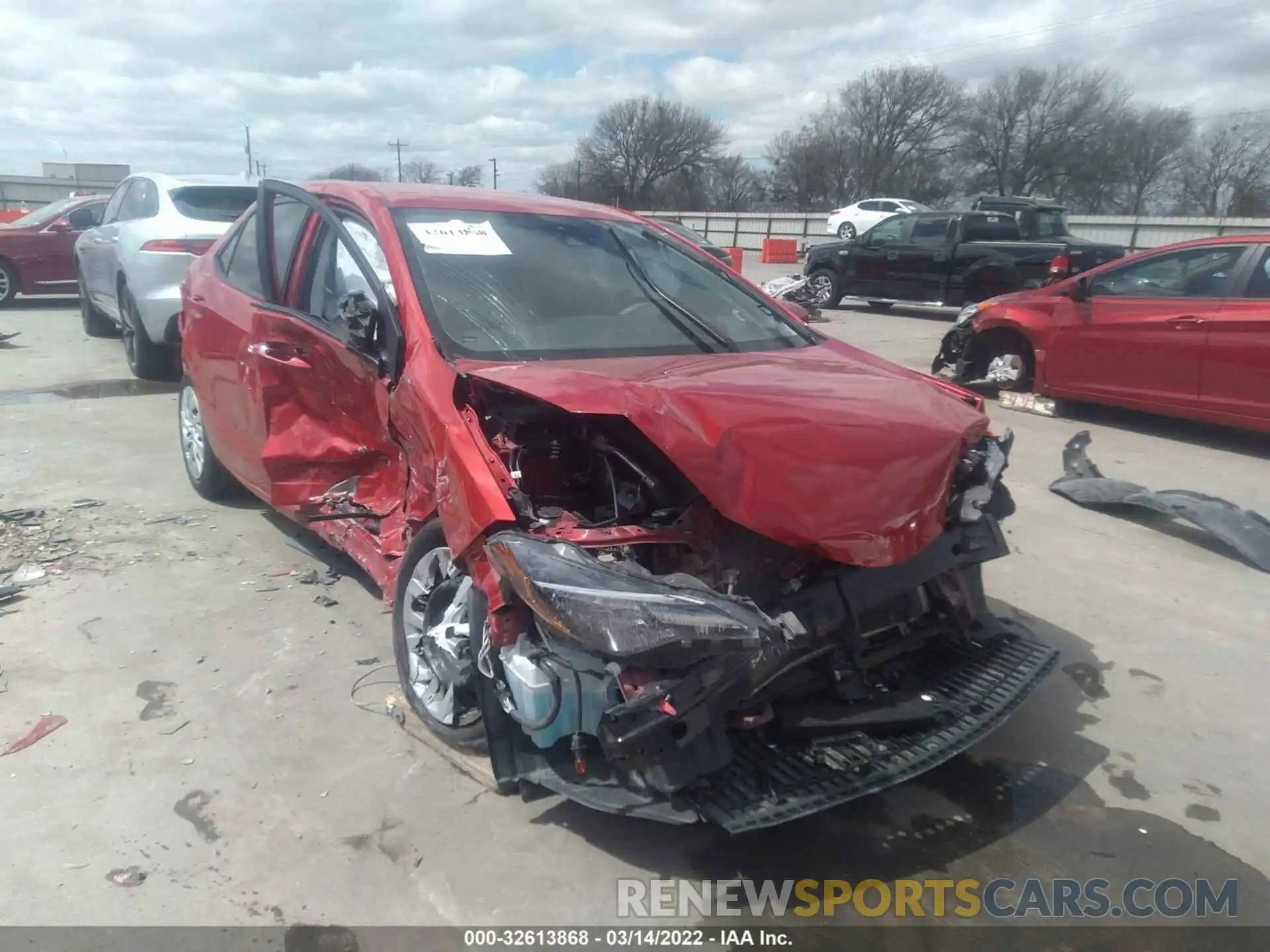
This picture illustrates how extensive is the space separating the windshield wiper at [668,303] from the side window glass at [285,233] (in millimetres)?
1414

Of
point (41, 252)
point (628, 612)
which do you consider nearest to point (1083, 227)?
point (41, 252)

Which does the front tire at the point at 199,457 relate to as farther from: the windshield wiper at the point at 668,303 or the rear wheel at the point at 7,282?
the rear wheel at the point at 7,282

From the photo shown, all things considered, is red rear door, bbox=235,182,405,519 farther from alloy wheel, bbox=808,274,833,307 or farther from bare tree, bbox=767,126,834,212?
bare tree, bbox=767,126,834,212

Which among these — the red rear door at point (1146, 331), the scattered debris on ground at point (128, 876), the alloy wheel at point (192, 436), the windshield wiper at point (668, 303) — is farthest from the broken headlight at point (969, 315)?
the scattered debris on ground at point (128, 876)

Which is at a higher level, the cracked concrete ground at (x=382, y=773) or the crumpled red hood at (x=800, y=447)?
the crumpled red hood at (x=800, y=447)

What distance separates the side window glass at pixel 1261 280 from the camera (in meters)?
6.70

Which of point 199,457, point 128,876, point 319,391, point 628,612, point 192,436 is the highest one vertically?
point 319,391

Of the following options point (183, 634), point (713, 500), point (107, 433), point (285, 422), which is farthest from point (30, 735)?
point (107, 433)

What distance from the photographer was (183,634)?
12.4ft

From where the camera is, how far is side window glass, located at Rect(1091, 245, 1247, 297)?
7023 mm

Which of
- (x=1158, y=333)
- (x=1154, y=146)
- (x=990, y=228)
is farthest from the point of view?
(x=1154, y=146)

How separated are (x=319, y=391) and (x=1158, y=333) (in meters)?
6.50

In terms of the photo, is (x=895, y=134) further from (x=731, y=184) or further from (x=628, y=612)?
(x=628, y=612)

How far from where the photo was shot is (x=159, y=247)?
755cm
